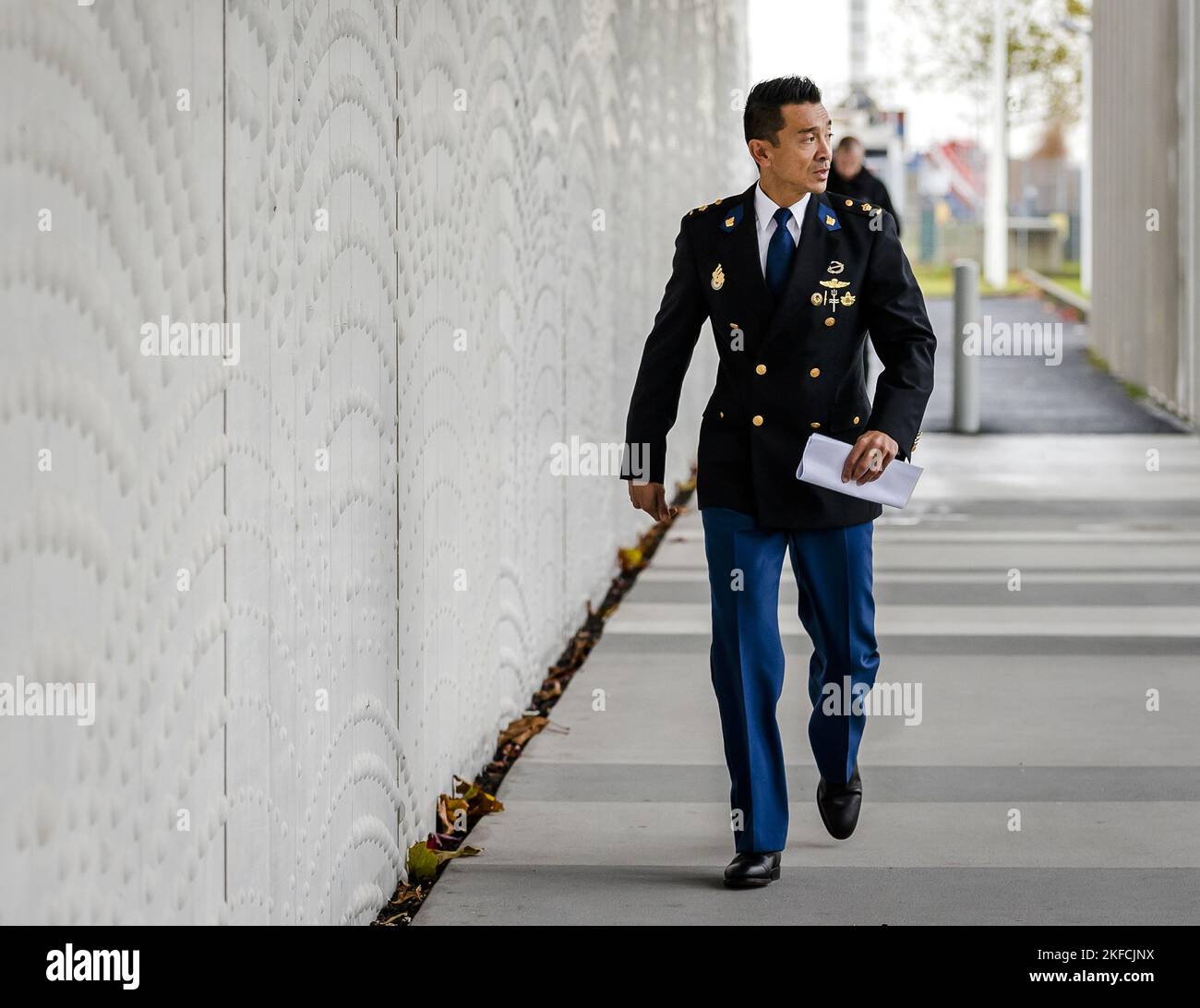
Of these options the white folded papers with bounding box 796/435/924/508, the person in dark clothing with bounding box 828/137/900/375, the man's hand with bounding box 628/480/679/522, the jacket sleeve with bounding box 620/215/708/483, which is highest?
the person in dark clothing with bounding box 828/137/900/375

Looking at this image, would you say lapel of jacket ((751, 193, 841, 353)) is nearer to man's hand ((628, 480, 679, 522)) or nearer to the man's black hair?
the man's black hair

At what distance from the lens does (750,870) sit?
454cm

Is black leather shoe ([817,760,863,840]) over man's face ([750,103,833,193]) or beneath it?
beneath

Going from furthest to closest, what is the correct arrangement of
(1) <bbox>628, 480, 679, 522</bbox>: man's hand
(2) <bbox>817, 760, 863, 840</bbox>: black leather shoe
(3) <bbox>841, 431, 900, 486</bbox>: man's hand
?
(2) <bbox>817, 760, 863, 840</bbox>: black leather shoe → (1) <bbox>628, 480, 679, 522</bbox>: man's hand → (3) <bbox>841, 431, 900, 486</bbox>: man's hand

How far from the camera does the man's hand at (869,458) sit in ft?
14.7

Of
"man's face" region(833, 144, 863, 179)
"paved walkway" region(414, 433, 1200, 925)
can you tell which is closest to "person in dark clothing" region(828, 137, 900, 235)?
"man's face" region(833, 144, 863, 179)

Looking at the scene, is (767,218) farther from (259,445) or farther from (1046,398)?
(1046,398)

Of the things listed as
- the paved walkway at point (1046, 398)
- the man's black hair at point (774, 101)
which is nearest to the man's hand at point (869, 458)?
the man's black hair at point (774, 101)

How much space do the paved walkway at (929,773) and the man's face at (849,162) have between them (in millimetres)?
2215

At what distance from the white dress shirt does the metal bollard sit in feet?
43.4

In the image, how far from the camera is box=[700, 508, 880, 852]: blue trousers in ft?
15.1

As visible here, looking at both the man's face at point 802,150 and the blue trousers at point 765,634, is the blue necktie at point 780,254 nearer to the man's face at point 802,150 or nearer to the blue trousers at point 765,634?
the man's face at point 802,150

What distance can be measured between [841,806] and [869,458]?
3.13 feet
